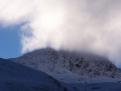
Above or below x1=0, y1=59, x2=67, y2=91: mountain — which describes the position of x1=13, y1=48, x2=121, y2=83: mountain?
above

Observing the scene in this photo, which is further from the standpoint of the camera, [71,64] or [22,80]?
[71,64]

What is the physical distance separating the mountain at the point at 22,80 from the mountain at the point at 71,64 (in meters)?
105

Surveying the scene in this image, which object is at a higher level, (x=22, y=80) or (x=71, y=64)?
(x=71, y=64)

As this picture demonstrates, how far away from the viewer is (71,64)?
474 feet

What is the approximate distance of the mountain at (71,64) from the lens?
123750mm

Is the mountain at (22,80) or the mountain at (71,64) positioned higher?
the mountain at (71,64)

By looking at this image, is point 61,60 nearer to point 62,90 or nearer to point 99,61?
point 99,61

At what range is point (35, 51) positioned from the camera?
464ft

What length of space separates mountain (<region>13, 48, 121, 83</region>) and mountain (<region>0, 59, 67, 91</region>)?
105 metres

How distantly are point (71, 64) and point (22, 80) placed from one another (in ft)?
440

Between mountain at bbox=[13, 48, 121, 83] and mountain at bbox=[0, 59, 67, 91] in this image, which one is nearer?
mountain at bbox=[0, 59, 67, 91]

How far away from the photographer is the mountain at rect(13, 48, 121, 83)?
124 metres

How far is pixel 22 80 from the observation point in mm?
10711

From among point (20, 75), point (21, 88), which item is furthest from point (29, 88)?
point (20, 75)
